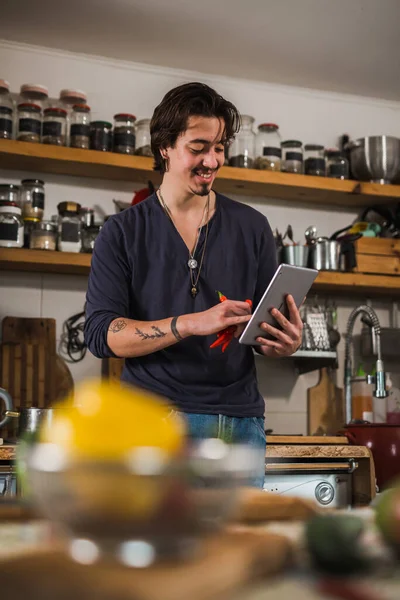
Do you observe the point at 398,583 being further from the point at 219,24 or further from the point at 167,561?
the point at 219,24

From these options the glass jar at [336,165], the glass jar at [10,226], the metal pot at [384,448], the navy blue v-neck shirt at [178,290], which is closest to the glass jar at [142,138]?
the glass jar at [10,226]

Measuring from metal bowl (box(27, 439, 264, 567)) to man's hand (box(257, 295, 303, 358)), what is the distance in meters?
1.06

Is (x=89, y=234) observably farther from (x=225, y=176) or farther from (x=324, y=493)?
(x=324, y=493)

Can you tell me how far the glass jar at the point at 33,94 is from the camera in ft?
10.2

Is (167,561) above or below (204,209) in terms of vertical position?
below

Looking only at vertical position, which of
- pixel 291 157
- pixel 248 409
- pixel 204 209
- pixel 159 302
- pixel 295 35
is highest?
pixel 295 35

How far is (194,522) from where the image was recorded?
396mm

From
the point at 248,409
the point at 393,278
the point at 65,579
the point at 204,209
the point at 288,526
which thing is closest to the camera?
the point at 65,579

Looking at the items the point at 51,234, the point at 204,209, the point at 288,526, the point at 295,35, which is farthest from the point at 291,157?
the point at 288,526

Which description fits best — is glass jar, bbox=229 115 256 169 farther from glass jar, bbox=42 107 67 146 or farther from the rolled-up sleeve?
the rolled-up sleeve

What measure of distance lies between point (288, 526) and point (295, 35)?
293 cm

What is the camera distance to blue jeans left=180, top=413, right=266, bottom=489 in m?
1.48

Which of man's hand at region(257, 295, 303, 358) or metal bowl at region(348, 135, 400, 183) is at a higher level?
metal bowl at region(348, 135, 400, 183)

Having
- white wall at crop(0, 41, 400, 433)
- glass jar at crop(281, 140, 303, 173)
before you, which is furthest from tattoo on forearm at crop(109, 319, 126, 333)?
glass jar at crop(281, 140, 303, 173)
